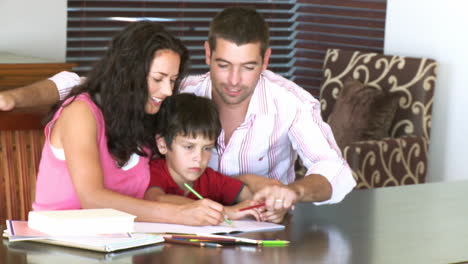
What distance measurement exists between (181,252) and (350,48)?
12.2 feet

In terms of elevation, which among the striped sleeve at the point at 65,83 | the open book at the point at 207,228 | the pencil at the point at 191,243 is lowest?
the pencil at the point at 191,243

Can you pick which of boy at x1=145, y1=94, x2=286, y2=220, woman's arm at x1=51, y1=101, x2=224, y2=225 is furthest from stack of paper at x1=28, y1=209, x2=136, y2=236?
boy at x1=145, y1=94, x2=286, y2=220

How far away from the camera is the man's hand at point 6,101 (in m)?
2.02

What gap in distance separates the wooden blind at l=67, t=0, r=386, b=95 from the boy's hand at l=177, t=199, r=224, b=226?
10.4 feet

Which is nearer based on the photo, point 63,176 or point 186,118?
point 63,176

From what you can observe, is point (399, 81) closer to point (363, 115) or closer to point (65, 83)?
point (363, 115)

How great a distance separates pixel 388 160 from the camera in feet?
13.6

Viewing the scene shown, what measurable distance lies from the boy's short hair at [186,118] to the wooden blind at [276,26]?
2.72 meters

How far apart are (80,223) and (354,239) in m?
0.59

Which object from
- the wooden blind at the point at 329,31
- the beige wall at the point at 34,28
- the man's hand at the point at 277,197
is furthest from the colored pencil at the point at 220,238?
the wooden blind at the point at 329,31

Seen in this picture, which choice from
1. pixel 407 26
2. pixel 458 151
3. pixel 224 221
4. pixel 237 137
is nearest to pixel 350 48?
pixel 407 26

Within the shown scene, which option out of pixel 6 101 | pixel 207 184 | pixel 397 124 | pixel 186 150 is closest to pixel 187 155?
pixel 186 150

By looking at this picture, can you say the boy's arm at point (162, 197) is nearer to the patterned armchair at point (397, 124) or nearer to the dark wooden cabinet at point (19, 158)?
the dark wooden cabinet at point (19, 158)

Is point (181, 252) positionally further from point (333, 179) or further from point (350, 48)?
point (350, 48)
